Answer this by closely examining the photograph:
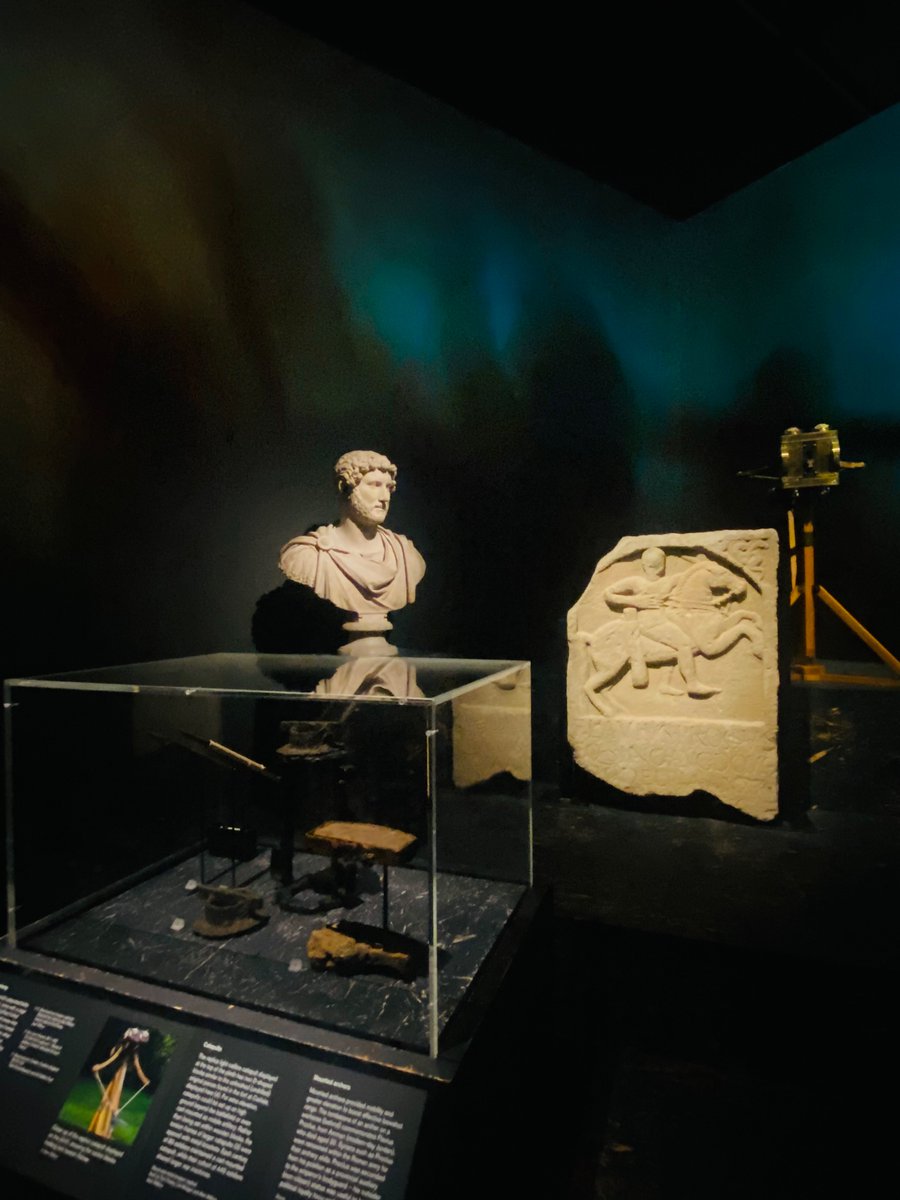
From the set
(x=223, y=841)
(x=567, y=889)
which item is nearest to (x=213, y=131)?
(x=223, y=841)

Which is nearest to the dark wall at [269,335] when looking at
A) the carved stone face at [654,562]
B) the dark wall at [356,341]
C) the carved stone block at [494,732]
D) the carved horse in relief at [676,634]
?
the dark wall at [356,341]

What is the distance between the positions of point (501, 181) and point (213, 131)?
169 cm

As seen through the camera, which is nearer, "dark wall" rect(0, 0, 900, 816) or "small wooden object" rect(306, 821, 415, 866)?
"small wooden object" rect(306, 821, 415, 866)

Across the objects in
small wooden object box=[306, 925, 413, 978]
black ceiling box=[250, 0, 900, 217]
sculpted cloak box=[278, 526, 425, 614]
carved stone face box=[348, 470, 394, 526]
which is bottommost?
small wooden object box=[306, 925, 413, 978]

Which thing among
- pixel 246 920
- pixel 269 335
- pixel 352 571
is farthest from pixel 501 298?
pixel 246 920

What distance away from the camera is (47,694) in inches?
82.7

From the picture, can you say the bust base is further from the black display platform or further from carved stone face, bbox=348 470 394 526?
the black display platform

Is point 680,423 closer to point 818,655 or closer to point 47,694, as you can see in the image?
point 818,655

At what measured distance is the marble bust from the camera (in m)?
3.19

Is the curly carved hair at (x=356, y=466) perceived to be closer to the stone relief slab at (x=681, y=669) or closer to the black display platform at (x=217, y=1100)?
the stone relief slab at (x=681, y=669)

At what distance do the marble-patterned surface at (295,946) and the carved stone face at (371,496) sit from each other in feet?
5.06

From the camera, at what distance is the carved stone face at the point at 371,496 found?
325 centimetres

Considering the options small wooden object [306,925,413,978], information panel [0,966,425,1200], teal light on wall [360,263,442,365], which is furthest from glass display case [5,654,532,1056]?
teal light on wall [360,263,442,365]

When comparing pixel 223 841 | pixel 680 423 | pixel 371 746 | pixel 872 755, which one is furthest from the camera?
pixel 680 423
